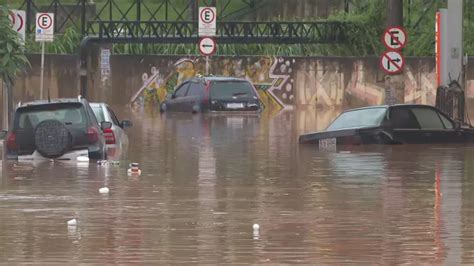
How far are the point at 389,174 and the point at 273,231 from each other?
7.49 m

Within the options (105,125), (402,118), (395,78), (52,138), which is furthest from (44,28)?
(52,138)

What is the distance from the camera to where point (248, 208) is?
1708 cm

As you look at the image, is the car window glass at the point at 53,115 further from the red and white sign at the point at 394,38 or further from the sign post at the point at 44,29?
the sign post at the point at 44,29

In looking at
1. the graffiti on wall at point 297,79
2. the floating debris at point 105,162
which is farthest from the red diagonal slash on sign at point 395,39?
the graffiti on wall at point 297,79

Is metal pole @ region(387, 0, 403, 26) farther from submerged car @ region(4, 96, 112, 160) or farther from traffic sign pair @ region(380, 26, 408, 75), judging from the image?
submerged car @ region(4, 96, 112, 160)

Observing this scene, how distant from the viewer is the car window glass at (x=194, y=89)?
4744 centimetres

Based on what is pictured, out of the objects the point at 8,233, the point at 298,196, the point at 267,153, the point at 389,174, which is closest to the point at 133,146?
the point at 267,153

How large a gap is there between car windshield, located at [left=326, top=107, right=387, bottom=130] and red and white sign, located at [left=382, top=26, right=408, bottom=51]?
147 inches

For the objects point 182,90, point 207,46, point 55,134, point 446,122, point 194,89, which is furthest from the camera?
point 207,46

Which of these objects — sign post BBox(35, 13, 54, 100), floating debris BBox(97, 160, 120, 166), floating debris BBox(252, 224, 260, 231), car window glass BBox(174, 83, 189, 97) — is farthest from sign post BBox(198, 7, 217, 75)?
floating debris BBox(252, 224, 260, 231)

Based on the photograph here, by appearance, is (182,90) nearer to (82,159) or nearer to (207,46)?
(207,46)

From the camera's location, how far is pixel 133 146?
Result: 29.9 meters

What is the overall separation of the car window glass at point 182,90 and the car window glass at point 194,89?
0.24 meters

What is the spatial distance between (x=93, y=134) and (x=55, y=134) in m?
0.70
